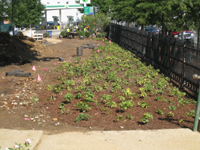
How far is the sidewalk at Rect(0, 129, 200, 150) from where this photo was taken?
4.70 m

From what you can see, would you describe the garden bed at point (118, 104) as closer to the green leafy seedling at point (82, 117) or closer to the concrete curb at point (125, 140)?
the green leafy seedling at point (82, 117)

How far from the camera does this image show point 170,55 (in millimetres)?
10516

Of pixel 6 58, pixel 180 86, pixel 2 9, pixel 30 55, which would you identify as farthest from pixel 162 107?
pixel 2 9

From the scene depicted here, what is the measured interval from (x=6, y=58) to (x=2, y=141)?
8.61m

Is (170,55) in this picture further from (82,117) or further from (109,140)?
(109,140)

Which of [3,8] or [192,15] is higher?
[3,8]

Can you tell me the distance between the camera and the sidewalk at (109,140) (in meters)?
4.70

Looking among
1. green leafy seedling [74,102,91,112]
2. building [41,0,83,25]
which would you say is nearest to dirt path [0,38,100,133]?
green leafy seedling [74,102,91,112]

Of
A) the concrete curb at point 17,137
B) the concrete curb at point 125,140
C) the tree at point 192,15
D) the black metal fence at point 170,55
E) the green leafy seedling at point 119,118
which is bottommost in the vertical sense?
the concrete curb at point 125,140

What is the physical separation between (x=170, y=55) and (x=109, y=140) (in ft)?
21.4

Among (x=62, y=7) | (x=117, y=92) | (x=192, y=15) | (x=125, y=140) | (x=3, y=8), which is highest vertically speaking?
(x=62, y=7)

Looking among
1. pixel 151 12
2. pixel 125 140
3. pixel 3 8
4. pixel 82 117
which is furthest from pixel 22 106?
pixel 3 8

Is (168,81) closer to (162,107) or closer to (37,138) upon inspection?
(162,107)

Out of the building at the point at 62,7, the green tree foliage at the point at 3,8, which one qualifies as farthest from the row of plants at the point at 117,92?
the building at the point at 62,7
